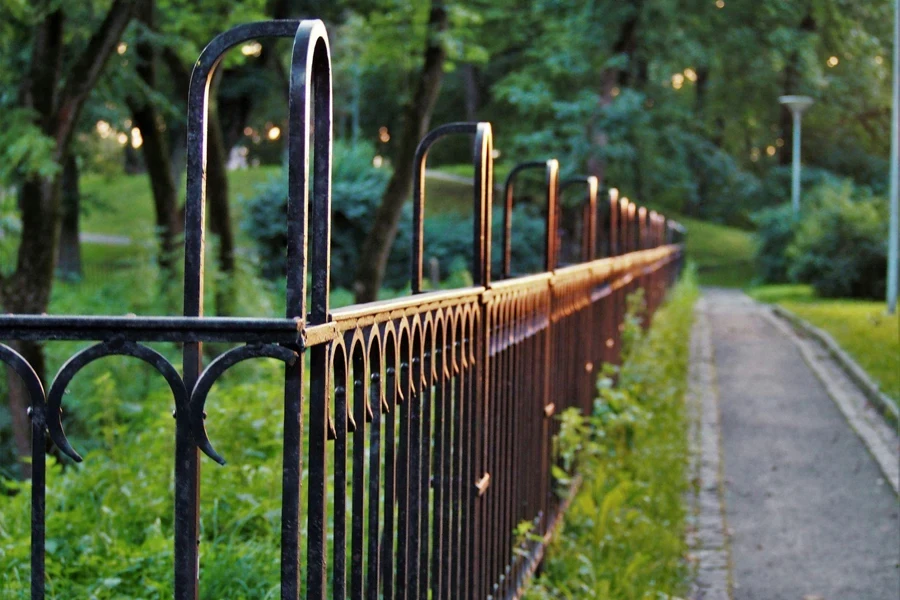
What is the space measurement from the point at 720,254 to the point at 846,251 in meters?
21.7

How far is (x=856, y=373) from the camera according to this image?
483 inches

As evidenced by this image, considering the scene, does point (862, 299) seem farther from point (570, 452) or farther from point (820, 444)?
point (570, 452)

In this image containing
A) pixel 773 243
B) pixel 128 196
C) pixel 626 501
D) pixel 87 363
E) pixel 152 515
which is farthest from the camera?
pixel 128 196

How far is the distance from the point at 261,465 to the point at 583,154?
84.2 ft

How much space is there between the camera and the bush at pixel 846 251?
25828mm

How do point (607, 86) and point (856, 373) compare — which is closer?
point (856, 373)

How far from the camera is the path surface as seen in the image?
584 centimetres

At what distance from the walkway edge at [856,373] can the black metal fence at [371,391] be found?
530 centimetres

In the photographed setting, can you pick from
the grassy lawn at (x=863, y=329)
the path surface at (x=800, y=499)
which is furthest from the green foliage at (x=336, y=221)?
the path surface at (x=800, y=499)

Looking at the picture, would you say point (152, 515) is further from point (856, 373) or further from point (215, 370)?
point (856, 373)

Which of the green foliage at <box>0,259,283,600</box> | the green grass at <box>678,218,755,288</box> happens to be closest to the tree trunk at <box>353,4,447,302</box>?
the green foliage at <box>0,259,283,600</box>

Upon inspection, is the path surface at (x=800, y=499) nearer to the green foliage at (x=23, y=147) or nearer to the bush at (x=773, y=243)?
the green foliage at (x=23, y=147)

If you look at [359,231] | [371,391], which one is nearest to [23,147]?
[371,391]

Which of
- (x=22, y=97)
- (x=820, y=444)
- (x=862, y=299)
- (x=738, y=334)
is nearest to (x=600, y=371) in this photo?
(x=820, y=444)
